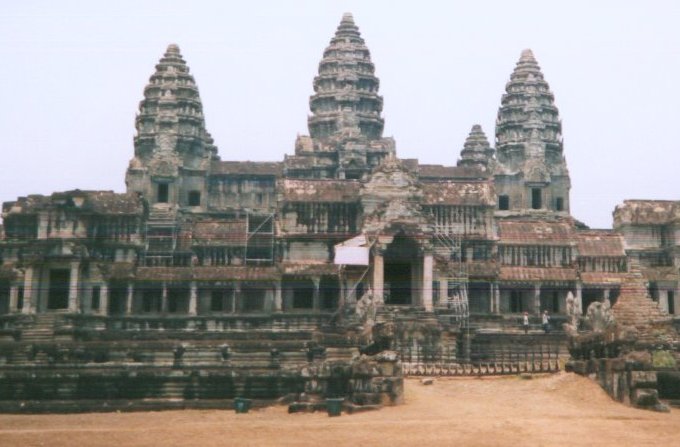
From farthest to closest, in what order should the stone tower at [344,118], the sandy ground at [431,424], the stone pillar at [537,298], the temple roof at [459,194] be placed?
the stone tower at [344,118], the stone pillar at [537,298], the temple roof at [459,194], the sandy ground at [431,424]

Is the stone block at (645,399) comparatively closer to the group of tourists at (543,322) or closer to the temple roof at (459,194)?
the group of tourists at (543,322)

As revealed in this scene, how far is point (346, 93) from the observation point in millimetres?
82500

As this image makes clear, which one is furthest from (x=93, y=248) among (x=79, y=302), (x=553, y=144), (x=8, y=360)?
(x=553, y=144)

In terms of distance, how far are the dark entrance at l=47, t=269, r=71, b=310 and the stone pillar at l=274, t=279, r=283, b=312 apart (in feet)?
37.6

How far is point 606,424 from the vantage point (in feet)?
85.8

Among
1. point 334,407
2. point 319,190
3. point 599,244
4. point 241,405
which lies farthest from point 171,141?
point 334,407

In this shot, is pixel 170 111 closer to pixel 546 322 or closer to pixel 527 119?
pixel 527 119

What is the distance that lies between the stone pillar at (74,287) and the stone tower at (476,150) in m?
49.2

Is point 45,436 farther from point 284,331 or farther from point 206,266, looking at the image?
point 206,266

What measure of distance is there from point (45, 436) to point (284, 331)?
78.8 ft

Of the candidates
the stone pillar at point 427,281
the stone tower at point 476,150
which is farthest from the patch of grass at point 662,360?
the stone tower at point 476,150

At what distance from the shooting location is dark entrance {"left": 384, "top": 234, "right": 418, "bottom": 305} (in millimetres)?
48031

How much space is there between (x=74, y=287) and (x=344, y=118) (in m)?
34.0

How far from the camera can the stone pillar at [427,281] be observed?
154 ft
